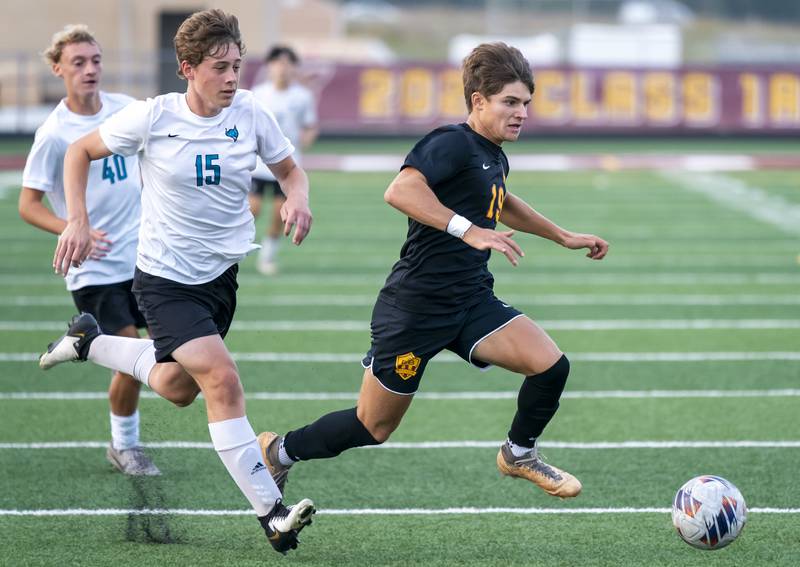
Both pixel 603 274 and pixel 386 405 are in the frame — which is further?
pixel 603 274

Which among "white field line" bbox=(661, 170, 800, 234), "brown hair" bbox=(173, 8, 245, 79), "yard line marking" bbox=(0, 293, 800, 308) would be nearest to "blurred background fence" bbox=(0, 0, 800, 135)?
"white field line" bbox=(661, 170, 800, 234)

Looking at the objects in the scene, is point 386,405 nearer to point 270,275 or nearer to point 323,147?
point 270,275

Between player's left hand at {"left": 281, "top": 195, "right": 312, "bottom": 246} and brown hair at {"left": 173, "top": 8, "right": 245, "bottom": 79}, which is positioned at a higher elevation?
brown hair at {"left": 173, "top": 8, "right": 245, "bottom": 79}

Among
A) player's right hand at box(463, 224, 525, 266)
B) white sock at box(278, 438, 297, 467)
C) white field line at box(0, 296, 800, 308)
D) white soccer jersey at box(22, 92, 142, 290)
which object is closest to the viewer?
player's right hand at box(463, 224, 525, 266)

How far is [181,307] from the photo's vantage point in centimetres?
537

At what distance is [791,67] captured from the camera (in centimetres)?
2939

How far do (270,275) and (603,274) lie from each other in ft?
11.8

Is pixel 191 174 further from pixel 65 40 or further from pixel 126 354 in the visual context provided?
pixel 65 40

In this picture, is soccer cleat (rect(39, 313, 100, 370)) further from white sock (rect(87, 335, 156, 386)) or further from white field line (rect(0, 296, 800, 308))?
white field line (rect(0, 296, 800, 308))

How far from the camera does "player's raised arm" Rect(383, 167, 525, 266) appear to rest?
16.6 ft

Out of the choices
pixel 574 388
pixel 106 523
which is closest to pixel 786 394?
pixel 574 388

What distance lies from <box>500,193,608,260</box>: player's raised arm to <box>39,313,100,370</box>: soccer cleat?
2.01 m

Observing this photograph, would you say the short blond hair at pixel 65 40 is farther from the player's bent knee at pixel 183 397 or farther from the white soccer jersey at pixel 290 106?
the white soccer jersey at pixel 290 106

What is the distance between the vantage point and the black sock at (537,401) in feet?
18.0
